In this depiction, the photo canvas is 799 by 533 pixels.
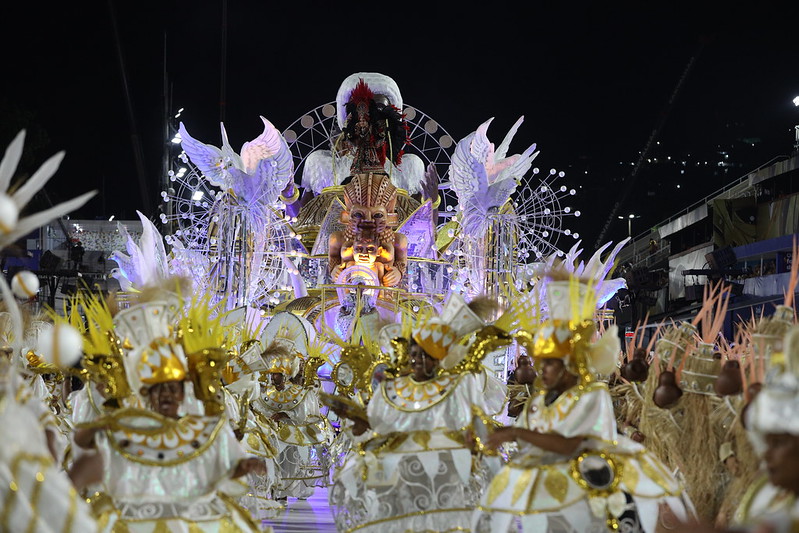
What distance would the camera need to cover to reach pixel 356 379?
281 inches

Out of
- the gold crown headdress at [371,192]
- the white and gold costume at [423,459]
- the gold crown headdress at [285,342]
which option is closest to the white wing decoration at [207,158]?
the gold crown headdress at [285,342]

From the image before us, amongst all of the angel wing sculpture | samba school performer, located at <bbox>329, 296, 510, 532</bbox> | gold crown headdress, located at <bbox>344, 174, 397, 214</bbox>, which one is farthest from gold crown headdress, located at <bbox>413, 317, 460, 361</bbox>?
gold crown headdress, located at <bbox>344, 174, 397, 214</bbox>

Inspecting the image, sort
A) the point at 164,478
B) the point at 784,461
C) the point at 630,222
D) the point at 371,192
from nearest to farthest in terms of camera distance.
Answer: the point at 784,461 < the point at 164,478 < the point at 371,192 < the point at 630,222

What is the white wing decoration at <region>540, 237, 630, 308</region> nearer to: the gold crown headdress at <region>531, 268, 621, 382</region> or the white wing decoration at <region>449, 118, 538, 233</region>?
the gold crown headdress at <region>531, 268, 621, 382</region>

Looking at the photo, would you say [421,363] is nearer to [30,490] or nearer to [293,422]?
[30,490]

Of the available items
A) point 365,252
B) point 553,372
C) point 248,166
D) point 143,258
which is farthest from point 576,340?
point 365,252

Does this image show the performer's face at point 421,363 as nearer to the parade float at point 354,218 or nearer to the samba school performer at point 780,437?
the samba school performer at point 780,437

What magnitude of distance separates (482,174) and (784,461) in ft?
31.7

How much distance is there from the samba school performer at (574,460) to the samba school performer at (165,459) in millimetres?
1154

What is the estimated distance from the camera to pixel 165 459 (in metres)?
4.18

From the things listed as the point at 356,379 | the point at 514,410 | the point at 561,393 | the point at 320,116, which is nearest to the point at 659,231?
the point at 320,116

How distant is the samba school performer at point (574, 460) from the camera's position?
4352mm

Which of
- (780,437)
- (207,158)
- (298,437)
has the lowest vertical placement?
(298,437)

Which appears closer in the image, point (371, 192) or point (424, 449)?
point (424, 449)
